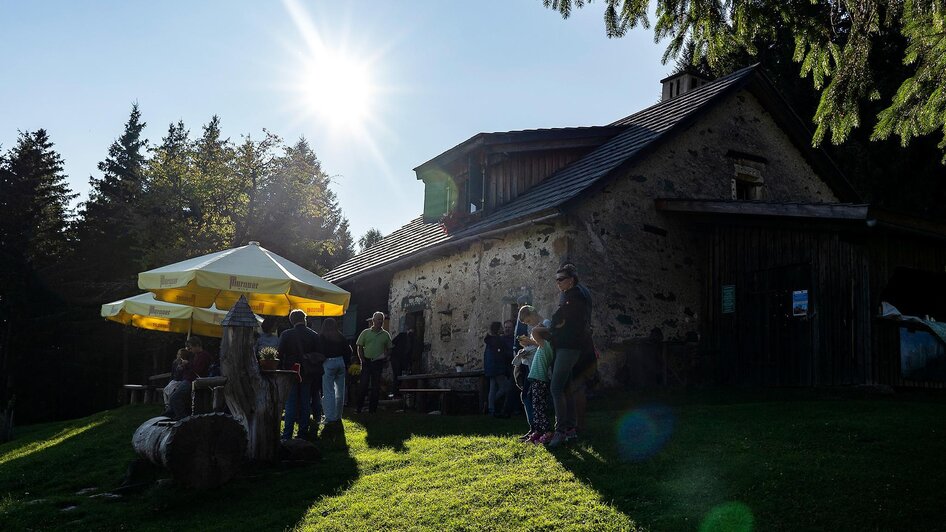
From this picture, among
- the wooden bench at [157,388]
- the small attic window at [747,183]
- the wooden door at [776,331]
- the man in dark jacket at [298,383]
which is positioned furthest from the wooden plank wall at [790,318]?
the wooden bench at [157,388]

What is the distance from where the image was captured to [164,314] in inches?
550

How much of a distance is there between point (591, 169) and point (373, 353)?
5303 mm

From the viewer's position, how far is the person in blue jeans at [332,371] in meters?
10.1

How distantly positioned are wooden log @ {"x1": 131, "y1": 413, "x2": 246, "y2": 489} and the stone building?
20.5 ft

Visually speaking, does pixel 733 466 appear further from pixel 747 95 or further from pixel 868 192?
pixel 868 192

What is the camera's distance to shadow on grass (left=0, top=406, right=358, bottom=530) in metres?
6.37

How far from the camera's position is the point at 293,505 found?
6.48 m

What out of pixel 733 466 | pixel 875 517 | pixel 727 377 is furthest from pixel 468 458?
pixel 727 377

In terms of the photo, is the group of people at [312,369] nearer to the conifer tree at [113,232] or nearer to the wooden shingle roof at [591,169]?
the wooden shingle roof at [591,169]

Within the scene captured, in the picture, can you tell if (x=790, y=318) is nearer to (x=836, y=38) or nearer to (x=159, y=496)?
(x=836, y=38)

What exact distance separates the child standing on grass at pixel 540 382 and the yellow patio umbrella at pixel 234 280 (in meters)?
3.81

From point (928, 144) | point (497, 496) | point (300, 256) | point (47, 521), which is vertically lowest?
point (47, 521)

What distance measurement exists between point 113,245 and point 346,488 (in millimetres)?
32217

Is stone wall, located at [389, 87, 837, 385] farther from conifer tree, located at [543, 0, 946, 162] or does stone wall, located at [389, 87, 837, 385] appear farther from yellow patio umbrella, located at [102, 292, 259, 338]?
conifer tree, located at [543, 0, 946, 162]
